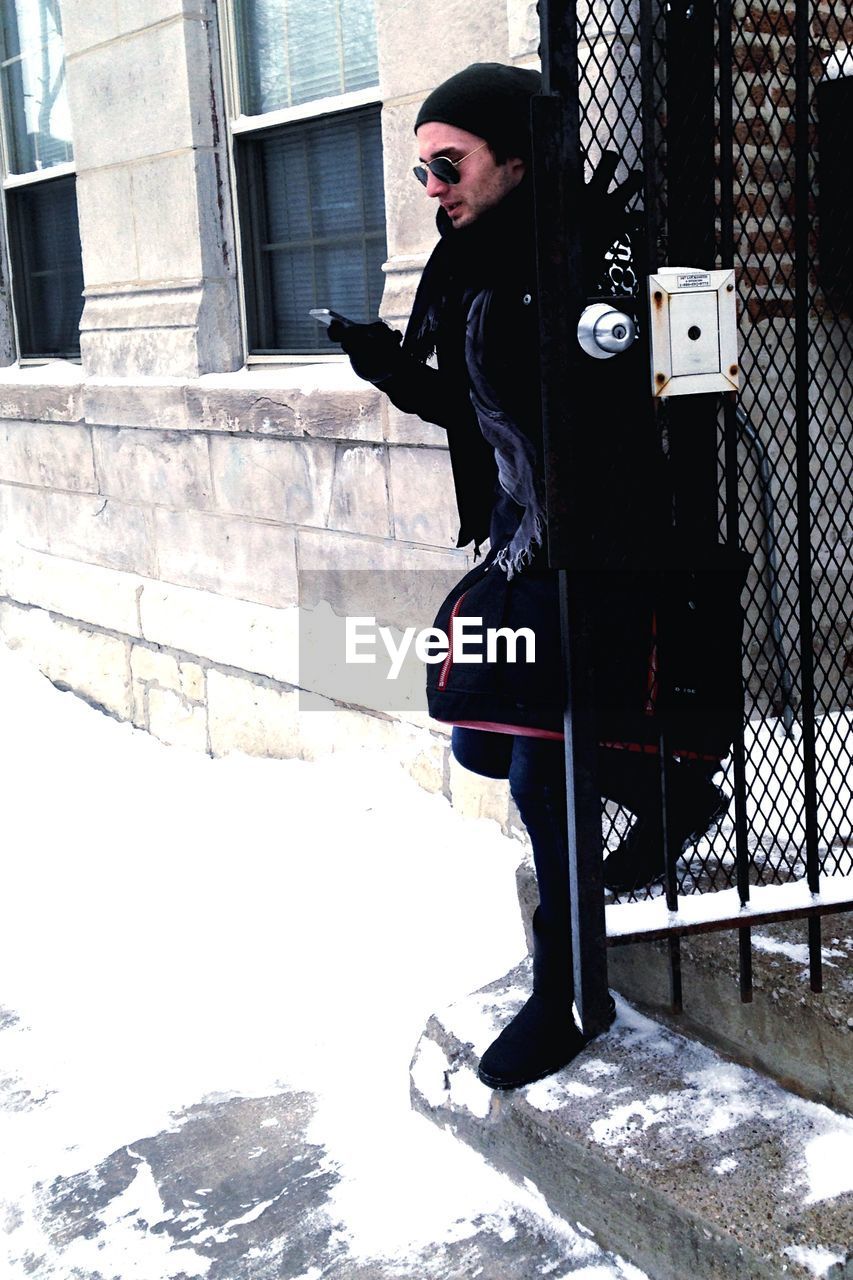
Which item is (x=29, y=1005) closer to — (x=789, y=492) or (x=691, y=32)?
(x=789, y=492)

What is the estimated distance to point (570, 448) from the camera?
235cm

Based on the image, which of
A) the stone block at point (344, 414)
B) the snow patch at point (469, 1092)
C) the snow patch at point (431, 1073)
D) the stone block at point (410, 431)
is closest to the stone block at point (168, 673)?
the stone block at point (344, 414)

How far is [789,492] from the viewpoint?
154 inches

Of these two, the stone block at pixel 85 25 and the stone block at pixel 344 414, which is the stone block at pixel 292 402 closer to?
the stone block at pixel 344 414

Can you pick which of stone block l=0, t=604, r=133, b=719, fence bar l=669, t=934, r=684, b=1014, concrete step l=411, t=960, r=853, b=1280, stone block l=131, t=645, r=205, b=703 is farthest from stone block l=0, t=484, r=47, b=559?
fence bar l=669, t=934, r=684, b=1014

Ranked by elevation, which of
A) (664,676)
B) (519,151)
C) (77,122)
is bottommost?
(664,676)

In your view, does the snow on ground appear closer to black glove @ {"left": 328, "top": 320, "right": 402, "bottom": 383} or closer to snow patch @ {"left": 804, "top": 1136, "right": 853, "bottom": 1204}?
snow patch @ {"left": 804, "top": 1136, "right": 853, "bottom": 1204}

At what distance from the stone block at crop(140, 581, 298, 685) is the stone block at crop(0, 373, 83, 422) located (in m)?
1.01

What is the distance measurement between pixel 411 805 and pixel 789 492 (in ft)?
5.36

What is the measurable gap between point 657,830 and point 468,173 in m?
1.36

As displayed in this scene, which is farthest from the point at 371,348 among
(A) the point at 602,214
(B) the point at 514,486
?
(A) the point at 602,214

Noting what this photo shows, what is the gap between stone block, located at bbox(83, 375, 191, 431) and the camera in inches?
224

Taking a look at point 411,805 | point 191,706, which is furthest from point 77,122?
point 411,805

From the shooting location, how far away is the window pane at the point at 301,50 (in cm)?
494
